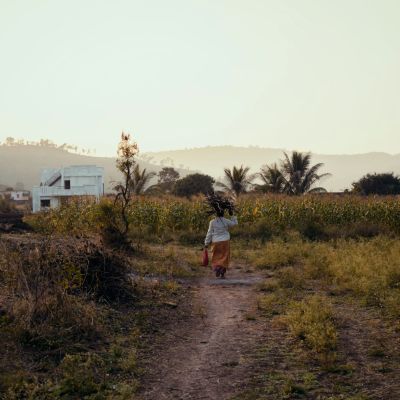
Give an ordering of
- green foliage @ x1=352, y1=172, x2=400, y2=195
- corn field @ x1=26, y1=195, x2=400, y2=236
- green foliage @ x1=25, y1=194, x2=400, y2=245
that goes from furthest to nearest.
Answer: green foliage @ x1=352, y1=172, x2=400, y2=195
corn field @ x1=26, y1=195, x2=400, y2=236
green foliage @ x1=25, y1=194, x2=400, y2=245

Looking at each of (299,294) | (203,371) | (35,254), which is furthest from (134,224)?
(203,371)

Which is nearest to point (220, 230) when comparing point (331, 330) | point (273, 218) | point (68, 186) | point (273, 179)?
point (331, 330)

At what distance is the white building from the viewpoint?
158 feet

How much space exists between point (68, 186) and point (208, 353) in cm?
4615

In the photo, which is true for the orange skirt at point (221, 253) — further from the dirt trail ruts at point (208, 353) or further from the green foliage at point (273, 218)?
the green foliage at point (273, 218)

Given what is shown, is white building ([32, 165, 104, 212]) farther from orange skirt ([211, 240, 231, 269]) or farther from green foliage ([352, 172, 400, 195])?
orange skirt ([211, 240, 231, 269])

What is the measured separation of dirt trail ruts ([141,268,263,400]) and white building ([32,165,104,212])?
129 feet

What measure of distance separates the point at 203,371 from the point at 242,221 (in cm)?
1698

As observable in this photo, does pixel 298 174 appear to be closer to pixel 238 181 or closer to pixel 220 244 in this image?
pixel 238 181

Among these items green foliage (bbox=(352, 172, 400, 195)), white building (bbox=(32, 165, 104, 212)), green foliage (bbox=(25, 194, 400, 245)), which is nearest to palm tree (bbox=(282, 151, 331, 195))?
green foliage (bbox=(352, 172, 400, 195))

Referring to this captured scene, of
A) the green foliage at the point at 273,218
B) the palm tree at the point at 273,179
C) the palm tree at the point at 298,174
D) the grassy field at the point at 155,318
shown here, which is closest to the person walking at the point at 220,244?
the grassy field at the point at 155,318

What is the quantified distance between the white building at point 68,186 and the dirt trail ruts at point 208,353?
39.3 m

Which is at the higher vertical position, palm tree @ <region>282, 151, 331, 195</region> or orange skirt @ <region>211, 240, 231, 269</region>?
palm tree @ <region>282, 151, 331, 195</region>

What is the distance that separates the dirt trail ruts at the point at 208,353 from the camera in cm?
602
